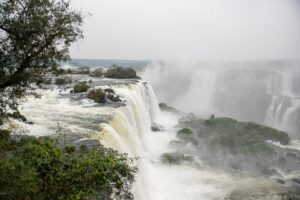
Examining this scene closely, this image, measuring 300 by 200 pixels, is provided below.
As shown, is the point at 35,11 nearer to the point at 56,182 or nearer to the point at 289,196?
the point at 56,182

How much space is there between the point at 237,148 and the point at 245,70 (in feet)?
131

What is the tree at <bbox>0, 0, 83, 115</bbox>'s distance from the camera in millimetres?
10117

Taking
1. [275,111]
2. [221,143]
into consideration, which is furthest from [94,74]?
[275,111]

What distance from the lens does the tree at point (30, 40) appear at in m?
10.1

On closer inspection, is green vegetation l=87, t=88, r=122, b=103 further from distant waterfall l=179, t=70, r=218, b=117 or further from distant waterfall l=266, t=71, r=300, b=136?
distant waterfall l=179, t=70, r=218, b=117

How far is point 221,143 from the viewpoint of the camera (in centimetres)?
3475

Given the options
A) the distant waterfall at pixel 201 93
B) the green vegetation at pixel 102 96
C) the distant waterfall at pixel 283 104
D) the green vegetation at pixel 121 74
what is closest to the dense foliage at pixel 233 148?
the green vegetation at pixel 102 96

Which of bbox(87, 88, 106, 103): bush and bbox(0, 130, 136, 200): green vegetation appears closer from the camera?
bbox(0, 130, 136, 200): green vegetation

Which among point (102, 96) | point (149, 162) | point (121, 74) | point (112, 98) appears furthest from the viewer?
point (121, 74)

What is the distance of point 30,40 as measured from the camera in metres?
10.3

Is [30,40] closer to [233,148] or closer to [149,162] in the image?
[149,162]

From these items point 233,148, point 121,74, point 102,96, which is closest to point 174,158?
point 102,96

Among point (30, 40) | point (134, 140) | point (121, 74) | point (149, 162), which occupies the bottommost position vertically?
point (149, 162)

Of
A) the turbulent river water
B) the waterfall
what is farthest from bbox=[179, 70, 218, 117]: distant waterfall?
the waterfall
